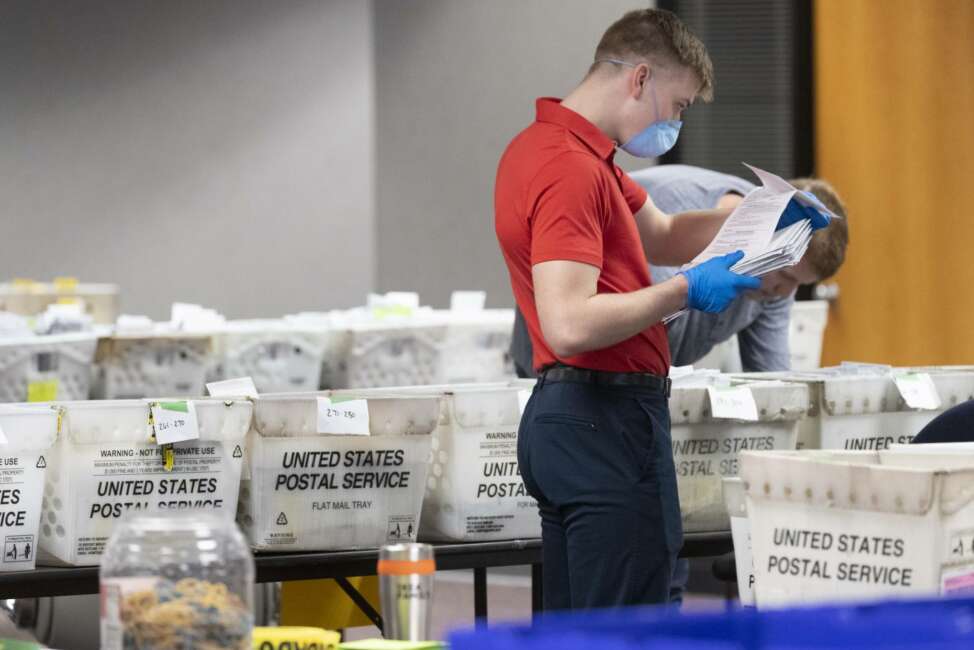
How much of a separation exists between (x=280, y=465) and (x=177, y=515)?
3.63 feet

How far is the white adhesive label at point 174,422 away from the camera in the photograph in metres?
2.44

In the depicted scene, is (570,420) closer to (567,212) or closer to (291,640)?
(567,212)

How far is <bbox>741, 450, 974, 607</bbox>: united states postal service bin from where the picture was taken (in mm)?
1459

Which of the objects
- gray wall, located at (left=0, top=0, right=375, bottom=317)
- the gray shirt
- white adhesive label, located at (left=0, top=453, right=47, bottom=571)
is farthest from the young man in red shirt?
gray wall, located at (left=0, top=0, right=375, bottom=317)

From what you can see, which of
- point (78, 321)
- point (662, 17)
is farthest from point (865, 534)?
point (78, 321)

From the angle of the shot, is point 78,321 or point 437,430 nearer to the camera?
point 437,430

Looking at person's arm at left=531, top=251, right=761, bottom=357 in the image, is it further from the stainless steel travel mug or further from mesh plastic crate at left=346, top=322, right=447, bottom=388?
mesh plastic crate at left=346, top=322, right=447, bottom=388

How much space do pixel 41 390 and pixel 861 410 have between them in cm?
218

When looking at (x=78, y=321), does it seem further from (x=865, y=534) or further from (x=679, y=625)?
(x=679, y=625)

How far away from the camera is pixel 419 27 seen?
6.18m

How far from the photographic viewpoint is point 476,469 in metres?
2.71

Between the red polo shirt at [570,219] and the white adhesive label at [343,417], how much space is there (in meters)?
0.42

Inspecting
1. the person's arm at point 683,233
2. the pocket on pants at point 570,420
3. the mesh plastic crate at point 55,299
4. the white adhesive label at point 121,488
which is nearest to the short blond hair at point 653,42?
the person's arm at point 683,233

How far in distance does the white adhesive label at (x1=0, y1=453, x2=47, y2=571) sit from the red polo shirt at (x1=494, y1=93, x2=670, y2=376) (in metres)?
0.85
